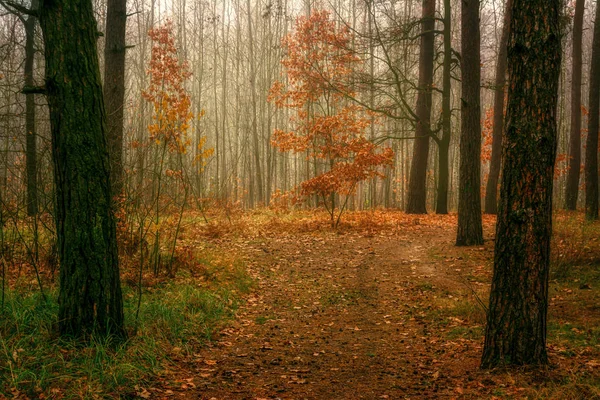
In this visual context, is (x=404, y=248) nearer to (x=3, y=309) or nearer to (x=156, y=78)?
(x=3, y=309)

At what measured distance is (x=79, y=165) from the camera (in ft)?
14.8

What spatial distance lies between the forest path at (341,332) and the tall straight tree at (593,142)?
7.02 metres

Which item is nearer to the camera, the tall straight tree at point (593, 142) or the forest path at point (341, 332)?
the forest path at point (341, 332)

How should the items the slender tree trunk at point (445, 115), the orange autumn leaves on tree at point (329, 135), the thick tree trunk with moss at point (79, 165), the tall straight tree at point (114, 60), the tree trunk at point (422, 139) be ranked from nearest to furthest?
the thick tree trunk with moss at point (79, 165) < the tall straight tree at point (114, 60) < the orange autumn leaves on tree at point (329, 135) < the slender tree trunk at point (445, 115) < the tree trunk at point (422, 139)

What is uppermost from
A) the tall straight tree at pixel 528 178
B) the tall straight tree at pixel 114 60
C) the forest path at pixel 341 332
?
the tall straight tree at pixel 114 60

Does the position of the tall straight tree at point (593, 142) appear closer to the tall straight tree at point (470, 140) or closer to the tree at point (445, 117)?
the tree at point (445, 117)

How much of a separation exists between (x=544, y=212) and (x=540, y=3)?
76.0 inches

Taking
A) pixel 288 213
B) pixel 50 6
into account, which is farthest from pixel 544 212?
pixel 288 213

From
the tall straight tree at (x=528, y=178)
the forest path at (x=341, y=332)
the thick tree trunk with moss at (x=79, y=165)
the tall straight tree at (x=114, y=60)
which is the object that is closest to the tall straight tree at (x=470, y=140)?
the forest path at (x=341, y=332)

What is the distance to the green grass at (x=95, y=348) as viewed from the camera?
3.94 m

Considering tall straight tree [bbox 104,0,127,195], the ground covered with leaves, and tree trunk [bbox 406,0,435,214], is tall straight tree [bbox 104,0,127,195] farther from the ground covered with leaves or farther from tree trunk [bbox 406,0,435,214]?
tree trunk [bbox 406,0,435,214]

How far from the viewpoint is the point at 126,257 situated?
752 cm

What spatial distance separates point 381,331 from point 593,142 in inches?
488

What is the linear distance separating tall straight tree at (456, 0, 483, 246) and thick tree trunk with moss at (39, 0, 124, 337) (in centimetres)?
798
